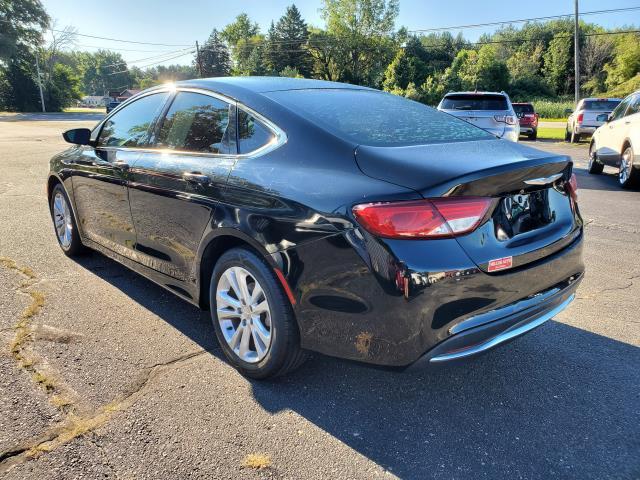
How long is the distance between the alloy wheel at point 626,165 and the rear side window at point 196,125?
25.8 ft

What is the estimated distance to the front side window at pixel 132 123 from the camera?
11.9ft

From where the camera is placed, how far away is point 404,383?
2730 mm

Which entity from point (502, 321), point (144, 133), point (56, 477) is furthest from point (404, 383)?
point (144, 133)

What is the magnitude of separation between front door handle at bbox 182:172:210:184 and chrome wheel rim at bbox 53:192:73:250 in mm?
2265

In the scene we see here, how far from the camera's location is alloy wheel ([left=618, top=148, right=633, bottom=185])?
846cm

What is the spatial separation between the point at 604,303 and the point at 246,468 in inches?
118

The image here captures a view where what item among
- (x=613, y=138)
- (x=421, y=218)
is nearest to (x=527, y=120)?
(x=613, y=138)

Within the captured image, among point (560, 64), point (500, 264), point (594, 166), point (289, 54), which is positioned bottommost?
point (594, 166)

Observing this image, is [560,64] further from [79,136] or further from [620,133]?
[79,136]

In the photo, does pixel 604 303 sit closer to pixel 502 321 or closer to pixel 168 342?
pixel 502 321

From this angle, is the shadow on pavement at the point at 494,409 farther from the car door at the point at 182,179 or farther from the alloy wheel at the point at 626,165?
the alloy wheel at the point at 626,165

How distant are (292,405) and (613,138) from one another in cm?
919

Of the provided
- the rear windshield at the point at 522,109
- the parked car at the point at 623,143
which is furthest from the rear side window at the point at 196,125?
the rear windshield at the point at 522,109

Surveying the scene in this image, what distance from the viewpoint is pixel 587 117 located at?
16562 millimetres
